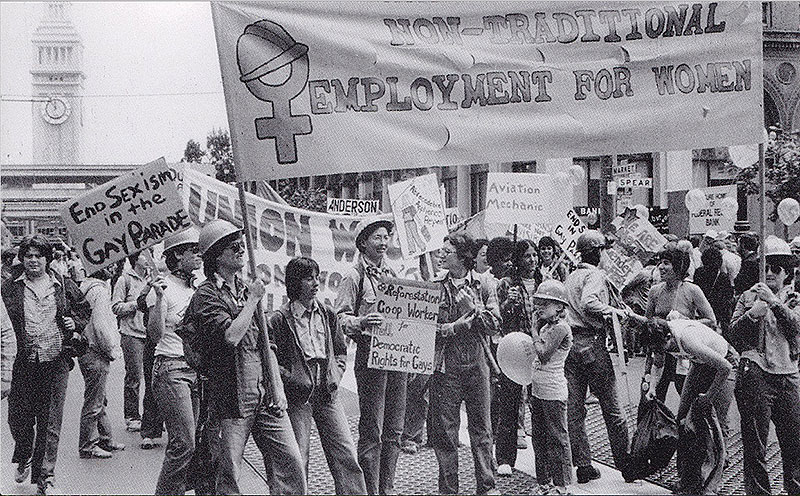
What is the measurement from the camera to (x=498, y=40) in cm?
697

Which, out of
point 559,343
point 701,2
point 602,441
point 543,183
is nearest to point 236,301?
point 559,343

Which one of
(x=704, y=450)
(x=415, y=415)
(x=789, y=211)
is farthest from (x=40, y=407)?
(x=789, y=211)

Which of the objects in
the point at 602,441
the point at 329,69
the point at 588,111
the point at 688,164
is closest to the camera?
the point at 329,69

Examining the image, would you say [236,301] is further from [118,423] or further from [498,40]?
[118,423]

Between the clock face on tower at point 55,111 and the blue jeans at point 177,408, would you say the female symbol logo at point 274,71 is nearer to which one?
the blue jeans at point 177,408

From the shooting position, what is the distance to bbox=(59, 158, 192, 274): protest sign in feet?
23.5

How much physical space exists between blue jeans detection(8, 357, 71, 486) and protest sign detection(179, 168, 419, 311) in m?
3.55

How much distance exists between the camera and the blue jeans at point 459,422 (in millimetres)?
7070

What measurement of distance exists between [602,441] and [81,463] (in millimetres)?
4500

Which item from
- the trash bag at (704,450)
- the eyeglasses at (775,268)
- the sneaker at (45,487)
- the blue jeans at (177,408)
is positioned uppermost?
the eyeglasses at (775,268)

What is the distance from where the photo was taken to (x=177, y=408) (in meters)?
7.15

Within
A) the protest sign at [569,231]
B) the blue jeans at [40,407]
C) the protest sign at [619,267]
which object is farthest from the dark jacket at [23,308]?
the protest sign at [619,267]

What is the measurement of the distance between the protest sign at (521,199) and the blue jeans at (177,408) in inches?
158

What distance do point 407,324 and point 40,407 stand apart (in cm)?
271
